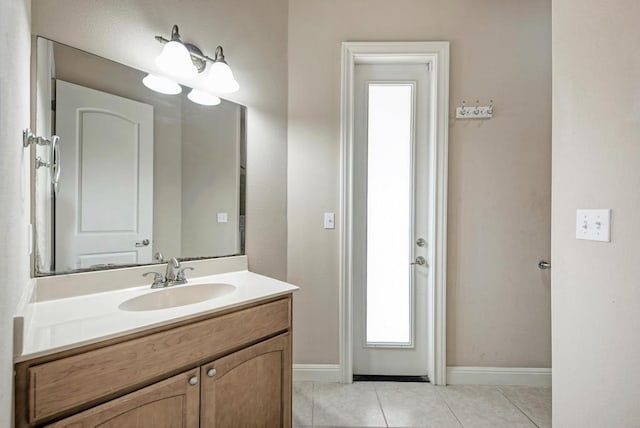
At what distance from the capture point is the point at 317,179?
191 cm

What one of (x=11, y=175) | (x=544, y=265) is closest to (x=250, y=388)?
(x=11, y=175)

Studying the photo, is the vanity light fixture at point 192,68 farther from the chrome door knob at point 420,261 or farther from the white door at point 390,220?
the chrome door knob at point 420,261

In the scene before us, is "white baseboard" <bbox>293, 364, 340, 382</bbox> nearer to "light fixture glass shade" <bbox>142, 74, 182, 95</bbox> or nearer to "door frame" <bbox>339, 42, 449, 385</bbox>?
"door frame" <bbox>339, 42, 449, 385</bbox>

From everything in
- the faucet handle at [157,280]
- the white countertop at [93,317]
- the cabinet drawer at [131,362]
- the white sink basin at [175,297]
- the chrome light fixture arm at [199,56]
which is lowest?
the cabinet drawer at [131,362]

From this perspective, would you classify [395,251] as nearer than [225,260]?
No

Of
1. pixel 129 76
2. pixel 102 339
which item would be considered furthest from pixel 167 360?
pixel 129 76

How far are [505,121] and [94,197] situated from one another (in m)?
2.46

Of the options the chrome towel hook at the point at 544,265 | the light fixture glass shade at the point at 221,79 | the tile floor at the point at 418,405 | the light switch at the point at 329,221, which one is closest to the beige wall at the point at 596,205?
the tile floor at the point at 418,405

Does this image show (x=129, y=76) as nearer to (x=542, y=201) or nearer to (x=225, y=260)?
(x=225, y=260)

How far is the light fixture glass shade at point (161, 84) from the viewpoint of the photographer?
1.32m

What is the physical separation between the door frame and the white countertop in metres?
0.76

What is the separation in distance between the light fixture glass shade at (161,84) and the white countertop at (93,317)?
0.98 metres

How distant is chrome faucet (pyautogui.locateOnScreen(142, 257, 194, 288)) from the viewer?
125 cm

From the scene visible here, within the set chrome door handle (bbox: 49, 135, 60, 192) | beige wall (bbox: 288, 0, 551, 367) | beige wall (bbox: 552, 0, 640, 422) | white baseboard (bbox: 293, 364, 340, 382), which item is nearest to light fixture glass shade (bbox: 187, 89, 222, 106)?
beige wall (bbox: 288, 0, 551, 367)
